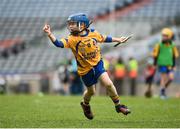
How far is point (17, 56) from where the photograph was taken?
34500 millimetres

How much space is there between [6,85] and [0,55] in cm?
491

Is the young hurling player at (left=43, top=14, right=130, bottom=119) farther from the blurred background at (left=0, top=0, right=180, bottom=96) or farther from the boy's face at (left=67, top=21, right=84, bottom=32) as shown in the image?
the blurred background at (left=0, top=0, right=180, bottom=96)

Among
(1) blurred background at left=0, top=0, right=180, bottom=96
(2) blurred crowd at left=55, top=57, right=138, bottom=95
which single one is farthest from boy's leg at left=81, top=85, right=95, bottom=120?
(2) blurred crowd at left=55, top=57, right=138, bottom=95

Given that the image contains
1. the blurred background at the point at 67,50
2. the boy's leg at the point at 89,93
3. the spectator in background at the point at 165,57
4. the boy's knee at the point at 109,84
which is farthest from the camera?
the blurred background at the point at 67,50

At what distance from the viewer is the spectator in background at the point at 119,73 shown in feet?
97.4

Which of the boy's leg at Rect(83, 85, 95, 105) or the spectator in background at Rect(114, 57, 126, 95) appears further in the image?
the spectator in background at Rect(114, 57, 126, 95)

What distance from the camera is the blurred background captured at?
→ 29953 mm

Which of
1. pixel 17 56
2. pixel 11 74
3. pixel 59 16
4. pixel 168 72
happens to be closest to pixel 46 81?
pixel 11 74

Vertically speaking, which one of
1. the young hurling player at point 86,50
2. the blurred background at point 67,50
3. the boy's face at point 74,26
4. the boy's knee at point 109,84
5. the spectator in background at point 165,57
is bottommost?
the blurred background at point 67,50

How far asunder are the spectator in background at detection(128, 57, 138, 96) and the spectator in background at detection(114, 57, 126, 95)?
0.33 m

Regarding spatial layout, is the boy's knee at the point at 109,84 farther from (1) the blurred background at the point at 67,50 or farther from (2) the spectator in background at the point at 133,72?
(2) the spectator in background at the point at 133,72

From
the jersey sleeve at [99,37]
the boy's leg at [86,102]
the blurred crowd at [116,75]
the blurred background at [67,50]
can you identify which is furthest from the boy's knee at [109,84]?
the blurred crowd at [116,75]

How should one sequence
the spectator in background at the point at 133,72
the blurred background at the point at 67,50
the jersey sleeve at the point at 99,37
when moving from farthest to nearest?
1. the blurred background at the point at 67,50
2. the spectator in background at the point at 133,72
3. the jersey sleeve at the point at 99,37

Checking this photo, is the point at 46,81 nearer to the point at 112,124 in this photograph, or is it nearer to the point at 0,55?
the point at 0,55
